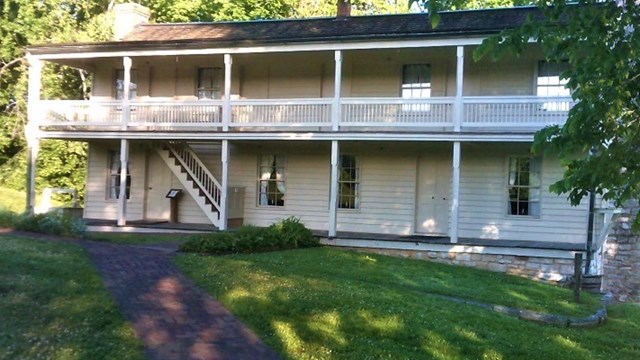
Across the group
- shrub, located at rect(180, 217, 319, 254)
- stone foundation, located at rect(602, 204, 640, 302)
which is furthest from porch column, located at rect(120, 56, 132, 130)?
stone foundation, located at rect(602, 204, 640, 302)

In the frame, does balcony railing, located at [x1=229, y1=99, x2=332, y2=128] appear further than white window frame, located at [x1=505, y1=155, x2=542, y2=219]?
Yes

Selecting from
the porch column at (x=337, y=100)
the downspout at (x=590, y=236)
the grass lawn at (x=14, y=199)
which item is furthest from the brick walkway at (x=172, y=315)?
the grass lawn at (x=14, y=199)

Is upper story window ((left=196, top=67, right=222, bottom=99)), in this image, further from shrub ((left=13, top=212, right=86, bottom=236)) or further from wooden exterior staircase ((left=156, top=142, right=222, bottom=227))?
shrub ((left=13, top=212, right=86, bottom=236))

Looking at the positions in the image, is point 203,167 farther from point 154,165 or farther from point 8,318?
point 8,318

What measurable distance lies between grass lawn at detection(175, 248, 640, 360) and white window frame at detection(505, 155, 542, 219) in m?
4.07

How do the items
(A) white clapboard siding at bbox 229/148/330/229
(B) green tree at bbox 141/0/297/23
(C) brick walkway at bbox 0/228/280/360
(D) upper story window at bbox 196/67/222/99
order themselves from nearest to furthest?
(C) brick walkway at bbox 0/228/280/360, (A) white clapboard siding at bbox 229/148/330/229, (D) upper story window at bbox 196/67/222/99, (B) green tree at bbox 141/0/297/23

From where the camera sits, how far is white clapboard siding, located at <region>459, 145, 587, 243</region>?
54.5 ft

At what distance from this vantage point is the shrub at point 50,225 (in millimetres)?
16109

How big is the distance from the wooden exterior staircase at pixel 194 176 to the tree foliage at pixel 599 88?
46.9 feet

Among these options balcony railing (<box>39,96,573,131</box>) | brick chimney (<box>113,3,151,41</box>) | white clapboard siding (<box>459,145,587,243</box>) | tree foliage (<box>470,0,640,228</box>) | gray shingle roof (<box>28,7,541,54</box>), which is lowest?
white clapboard siding (<box>459,145,587,243</box>)

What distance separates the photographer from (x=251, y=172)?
2008 cm

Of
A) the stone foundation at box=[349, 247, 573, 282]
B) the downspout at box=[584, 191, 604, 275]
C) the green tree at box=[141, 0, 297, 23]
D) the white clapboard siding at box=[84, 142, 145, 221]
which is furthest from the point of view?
the green tree at box=[141, 0, 297, 23]

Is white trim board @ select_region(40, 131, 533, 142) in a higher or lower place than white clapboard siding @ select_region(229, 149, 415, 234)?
higher

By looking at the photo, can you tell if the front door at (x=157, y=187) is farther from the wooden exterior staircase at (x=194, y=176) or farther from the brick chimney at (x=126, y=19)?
the brick chimney at (x=126, y=19)
